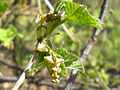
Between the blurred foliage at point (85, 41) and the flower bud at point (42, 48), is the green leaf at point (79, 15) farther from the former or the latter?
the blurred foliage at point (85, 41)

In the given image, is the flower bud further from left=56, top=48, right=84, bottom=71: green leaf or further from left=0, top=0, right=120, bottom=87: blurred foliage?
left=0, top=0, right=120, bottom=87: blurred foliage

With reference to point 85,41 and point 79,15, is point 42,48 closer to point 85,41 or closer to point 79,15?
point 79,15

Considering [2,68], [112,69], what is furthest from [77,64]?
[112,69]

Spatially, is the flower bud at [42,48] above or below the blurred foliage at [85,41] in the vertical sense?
above

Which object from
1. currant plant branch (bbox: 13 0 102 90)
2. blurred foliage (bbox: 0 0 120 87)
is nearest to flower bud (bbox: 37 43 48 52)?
currant plant branch (bbox: 13 0 102 90)

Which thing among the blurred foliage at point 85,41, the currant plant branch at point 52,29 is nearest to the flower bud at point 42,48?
the currant plant branch at point 52,29

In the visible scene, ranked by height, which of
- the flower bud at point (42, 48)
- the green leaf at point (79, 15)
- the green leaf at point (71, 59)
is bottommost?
the green leaf at point (71, 59)

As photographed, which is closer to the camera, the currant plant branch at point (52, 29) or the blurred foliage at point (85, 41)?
the currant plant branch at point (52, 29)

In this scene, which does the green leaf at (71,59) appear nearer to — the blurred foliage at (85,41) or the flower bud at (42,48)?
the flower bud at (42,48)
